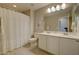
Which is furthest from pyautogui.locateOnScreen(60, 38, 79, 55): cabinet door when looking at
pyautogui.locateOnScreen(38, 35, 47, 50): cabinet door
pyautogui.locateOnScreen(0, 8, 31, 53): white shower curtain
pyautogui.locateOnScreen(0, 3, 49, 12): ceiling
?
pyautogui.locateOnScreen(0, 3, 49, 12): ceiling

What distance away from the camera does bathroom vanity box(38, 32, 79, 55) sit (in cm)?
159

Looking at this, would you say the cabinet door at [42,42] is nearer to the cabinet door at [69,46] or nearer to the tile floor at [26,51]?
the tile floor at [26,51]

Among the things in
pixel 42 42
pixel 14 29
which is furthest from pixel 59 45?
pixel 14 29

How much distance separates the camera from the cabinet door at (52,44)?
172 centimetres

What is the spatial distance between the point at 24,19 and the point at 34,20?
186 mm

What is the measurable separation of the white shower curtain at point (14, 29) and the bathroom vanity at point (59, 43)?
30cm

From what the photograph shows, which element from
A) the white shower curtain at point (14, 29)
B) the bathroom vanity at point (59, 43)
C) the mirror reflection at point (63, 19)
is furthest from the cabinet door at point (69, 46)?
the white shower curtain at point (14, 29)

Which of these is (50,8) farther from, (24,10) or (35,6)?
(24,10)

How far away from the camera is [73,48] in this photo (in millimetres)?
1584

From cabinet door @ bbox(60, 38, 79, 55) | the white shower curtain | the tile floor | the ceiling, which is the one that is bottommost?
the tile floor

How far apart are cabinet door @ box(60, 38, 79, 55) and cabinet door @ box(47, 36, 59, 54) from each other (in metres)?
0.09

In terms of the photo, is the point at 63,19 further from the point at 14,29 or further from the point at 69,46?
the point at 14,29

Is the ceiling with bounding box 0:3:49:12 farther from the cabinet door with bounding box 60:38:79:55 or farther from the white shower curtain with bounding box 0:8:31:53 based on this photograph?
the cabinet door with bounding box 60:38:79:55

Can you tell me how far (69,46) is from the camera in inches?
63.8
